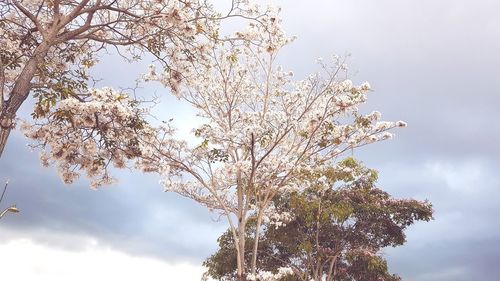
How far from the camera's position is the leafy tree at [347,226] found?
1855 centimetres

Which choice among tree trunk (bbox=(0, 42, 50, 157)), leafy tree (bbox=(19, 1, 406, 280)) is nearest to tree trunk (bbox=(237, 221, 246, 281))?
leafy tree (bbox=(19, 1, 406, 280))

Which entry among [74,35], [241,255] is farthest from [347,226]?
[74,35]

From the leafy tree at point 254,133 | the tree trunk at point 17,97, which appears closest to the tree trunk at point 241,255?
the leafy tree at point 254,133

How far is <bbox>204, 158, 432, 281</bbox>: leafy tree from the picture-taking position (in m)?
18.5

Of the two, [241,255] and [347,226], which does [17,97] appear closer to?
[241,255]

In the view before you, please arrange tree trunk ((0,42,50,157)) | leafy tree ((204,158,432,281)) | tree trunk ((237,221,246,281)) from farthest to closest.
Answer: leafy tree ((204,158,432,281)) → tree trunk ((237,221,246,281)) → tree trunk ((0,42,50,157))

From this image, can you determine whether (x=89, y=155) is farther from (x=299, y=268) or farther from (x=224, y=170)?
(x=299, y=268)

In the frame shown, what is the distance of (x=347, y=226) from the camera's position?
19.9 meters

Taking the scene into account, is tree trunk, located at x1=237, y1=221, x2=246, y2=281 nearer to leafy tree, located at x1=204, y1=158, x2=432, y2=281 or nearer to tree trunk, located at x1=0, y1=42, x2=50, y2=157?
leafy tree, located at x1=204, y1=158, x2=432, y2=281

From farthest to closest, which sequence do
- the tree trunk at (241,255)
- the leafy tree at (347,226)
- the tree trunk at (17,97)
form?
the leafy tree at (347,226)
the tree trunk at (241,255)
the tree trunk at (17,97)

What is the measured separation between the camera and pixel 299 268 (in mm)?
21578

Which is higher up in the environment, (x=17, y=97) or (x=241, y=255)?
(x=241, y=255)

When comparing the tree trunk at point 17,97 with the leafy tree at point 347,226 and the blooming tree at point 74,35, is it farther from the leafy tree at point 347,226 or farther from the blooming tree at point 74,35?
the leafy tree at point 347,226

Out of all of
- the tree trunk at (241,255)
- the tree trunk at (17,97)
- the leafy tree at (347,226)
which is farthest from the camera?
the leafy tree at (347,226)
